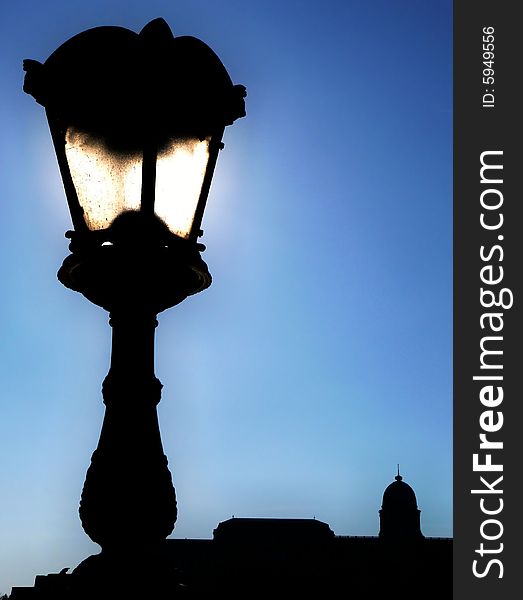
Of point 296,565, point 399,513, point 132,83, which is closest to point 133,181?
point 132,83

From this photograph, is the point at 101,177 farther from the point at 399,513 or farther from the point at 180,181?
the point at 399,513

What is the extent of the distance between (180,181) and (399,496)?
7676 centimetres

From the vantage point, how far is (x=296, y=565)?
2276 inches

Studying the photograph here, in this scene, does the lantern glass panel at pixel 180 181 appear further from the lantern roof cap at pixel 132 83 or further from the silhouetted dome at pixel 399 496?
the silhouetted dome at pixel 399 496

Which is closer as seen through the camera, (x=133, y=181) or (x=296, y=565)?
(x=133, y=181)

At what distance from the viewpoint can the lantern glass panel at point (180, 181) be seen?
2777 millimetres

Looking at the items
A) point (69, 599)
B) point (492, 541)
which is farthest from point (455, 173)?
point (69, 599)

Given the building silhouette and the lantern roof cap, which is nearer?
the building silhouette

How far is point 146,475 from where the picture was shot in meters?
2.63

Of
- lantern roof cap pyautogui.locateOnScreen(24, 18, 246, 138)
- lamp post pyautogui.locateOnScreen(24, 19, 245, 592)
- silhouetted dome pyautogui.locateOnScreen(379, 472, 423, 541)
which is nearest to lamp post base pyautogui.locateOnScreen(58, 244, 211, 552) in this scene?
lamp post pyautogui.locateOnScreen(24, 19, 245, 592)

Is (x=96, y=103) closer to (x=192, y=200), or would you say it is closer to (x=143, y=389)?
(x=192, y=200)

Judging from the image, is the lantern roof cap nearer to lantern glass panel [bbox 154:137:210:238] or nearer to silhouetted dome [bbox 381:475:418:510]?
lantern glass panel [bbox 154:137:210:238]

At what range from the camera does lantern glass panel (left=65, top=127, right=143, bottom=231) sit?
9.02 feet

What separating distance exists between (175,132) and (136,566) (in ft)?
4.72
